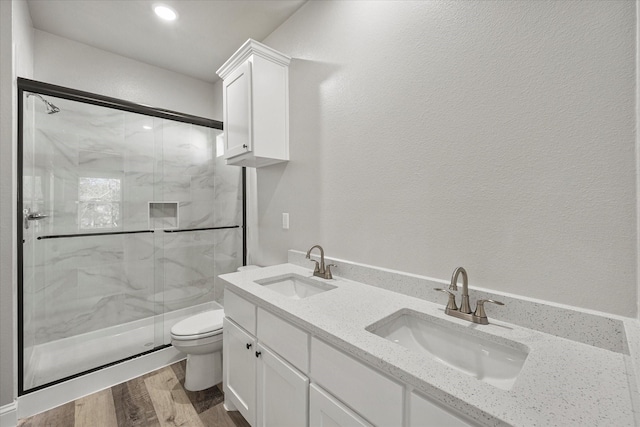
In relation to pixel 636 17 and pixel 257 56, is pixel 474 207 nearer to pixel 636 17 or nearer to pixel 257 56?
pixel 636 17

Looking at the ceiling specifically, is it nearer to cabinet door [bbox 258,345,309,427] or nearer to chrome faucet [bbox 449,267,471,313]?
chrome faucet [bbox 449,267,471,313]

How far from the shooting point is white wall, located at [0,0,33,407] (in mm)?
1539

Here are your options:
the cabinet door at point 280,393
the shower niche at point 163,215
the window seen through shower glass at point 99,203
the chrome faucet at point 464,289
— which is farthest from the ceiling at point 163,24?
the cabinet door at point 280,393

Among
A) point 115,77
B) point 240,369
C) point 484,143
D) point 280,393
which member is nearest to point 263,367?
point 280,393

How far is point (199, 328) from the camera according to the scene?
77.1 inches

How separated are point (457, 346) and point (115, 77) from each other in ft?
10.9

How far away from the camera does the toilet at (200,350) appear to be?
6.10 ft

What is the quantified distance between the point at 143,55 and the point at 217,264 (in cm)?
207

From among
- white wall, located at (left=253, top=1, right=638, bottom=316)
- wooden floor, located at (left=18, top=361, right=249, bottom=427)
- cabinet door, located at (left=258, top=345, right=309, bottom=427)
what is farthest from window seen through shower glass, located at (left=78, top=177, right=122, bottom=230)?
cabinet door, located at (left=258, top=345, right=309, bottom=427)

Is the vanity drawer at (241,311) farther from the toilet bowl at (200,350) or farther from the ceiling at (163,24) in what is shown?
the ceiling at (163,24)

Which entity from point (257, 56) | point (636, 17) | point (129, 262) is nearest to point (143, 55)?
point (257, 56)

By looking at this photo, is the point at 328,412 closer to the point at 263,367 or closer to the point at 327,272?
the point at 263,367

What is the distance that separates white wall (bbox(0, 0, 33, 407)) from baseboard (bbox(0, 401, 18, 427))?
0.02 meters

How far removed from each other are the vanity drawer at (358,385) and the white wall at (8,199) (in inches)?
71.9
